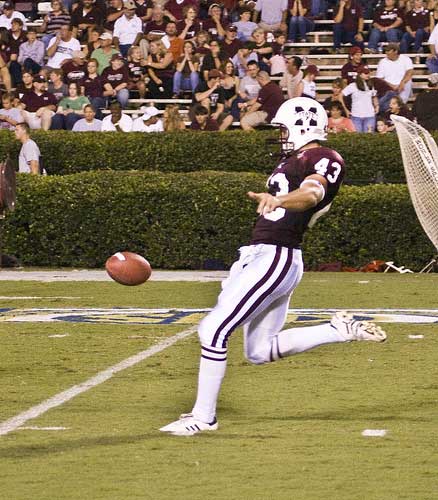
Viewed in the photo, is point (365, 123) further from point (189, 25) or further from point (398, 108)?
point (189, 25)

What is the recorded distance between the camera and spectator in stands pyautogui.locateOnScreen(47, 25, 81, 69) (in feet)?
74.4

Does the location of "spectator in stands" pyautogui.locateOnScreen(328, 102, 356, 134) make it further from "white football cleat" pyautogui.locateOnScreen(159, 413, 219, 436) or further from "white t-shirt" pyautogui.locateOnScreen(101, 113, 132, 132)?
"white football cleat" pyautogui.locateOnScreen(159, 413, 219, 436)

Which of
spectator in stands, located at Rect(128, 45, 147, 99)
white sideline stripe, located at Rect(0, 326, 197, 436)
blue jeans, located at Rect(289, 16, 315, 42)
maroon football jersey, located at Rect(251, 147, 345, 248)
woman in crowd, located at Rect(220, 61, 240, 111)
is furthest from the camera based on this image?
blue jeans, located at Rect(289, 16, 315, 42)

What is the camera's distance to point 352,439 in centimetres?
689

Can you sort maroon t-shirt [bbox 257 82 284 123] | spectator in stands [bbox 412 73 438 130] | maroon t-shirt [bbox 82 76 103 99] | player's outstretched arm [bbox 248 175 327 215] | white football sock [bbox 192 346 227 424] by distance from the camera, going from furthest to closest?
1. maroon t-shirt [bbox 82 76 103 99]
2. maroon t-shirt [bbox 257 82 284 123]
3. spectator in stands [bbox 412 73 438 130]
4. white football sock [bbox 192 346 227 424]
5. player's outstretched arm [bbox 248 175 327 215]

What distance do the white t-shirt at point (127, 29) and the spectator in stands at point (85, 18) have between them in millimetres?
600

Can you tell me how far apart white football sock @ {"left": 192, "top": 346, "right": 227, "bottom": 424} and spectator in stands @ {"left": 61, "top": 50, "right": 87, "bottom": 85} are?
1497 cm

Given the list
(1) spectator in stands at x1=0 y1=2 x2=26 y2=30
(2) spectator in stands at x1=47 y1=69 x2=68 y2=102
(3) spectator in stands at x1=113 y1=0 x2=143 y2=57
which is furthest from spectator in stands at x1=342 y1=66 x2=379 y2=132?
(1) spectator in stands at x1=0 y1=2 x2=26 y2=30

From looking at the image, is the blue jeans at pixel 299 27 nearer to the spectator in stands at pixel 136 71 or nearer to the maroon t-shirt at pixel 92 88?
the spectator in stands at pixel 136 71

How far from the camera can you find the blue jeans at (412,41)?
870 inches

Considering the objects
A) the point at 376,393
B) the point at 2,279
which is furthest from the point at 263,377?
the point at 2,279

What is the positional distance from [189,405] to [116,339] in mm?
2960

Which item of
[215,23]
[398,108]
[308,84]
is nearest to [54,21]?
[215,23]

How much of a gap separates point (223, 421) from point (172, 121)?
12.3m
